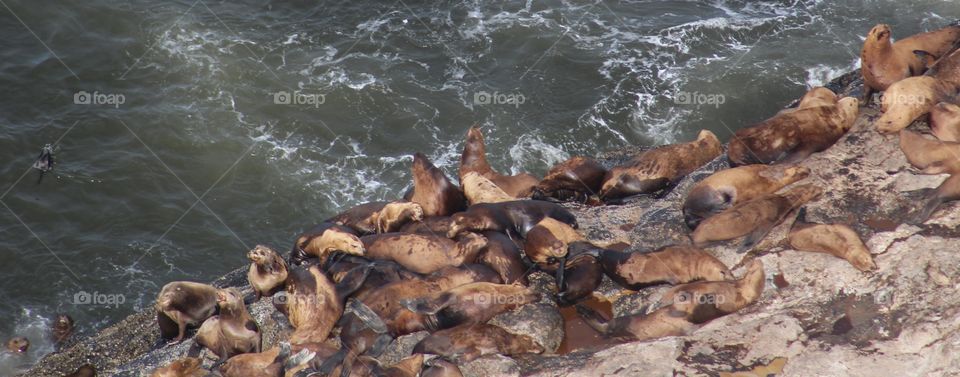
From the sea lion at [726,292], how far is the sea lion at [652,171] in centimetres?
263

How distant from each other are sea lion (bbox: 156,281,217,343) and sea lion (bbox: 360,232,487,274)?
1581 mm

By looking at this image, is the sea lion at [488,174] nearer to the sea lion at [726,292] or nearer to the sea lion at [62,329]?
the sea lion at [726,292]

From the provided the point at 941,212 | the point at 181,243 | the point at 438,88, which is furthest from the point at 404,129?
the point at 941,212

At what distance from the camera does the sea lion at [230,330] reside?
820 cm

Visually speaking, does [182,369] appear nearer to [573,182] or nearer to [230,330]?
[230,330]

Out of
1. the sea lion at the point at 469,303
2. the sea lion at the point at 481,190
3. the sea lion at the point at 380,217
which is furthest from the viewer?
the sea lion at the point at 481,190

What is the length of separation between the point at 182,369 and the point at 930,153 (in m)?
7.04

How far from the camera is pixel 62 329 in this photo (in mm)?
12133

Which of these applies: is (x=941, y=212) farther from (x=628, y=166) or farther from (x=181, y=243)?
(x=181, y=243)

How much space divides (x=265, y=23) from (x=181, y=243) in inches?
231

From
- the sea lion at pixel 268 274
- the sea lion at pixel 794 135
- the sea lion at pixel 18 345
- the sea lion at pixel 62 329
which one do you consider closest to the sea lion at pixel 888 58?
the sea lion at pixel 794 135

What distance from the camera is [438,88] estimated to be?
54.1 feet

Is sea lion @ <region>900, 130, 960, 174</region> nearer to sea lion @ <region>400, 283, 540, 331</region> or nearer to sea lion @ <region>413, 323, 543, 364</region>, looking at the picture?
sea lion @ <region>400, 283, 540, 331</region>

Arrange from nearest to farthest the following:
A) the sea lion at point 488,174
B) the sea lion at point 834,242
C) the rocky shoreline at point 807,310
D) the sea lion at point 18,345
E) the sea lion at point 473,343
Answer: the rocky shoreline at point 807,310 < the sea lion at point 473,343 < the sea lion at point 834,242 < the sea lion at point 488,174 < the sea lion at point 18,345
